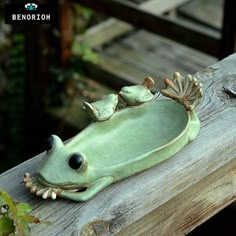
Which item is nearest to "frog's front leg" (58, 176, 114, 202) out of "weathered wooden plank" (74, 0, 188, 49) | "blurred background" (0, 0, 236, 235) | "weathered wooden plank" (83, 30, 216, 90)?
"blurred background" (0, 0, 236, 235)

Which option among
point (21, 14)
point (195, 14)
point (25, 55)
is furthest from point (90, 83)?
point (195, 14)

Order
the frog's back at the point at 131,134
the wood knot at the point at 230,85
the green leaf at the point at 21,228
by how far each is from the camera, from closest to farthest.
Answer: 1. the green leaf at the point at 21,228
2. the frog's back at the point at 131,134
3. the wood knot at the point at 230,85

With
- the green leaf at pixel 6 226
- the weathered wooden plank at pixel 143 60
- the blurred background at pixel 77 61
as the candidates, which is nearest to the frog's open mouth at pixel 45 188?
the green leaf at pixel 6 226

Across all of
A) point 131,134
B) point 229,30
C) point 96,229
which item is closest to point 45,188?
point 96,229

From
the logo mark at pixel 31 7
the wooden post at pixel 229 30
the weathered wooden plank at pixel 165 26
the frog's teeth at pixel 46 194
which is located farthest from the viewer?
the weathered wooden plank at pixel 165 26

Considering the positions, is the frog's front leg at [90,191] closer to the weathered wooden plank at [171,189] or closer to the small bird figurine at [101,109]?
the weathered wooden plank at [171,189]

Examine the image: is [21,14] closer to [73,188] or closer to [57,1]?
[57,1]
